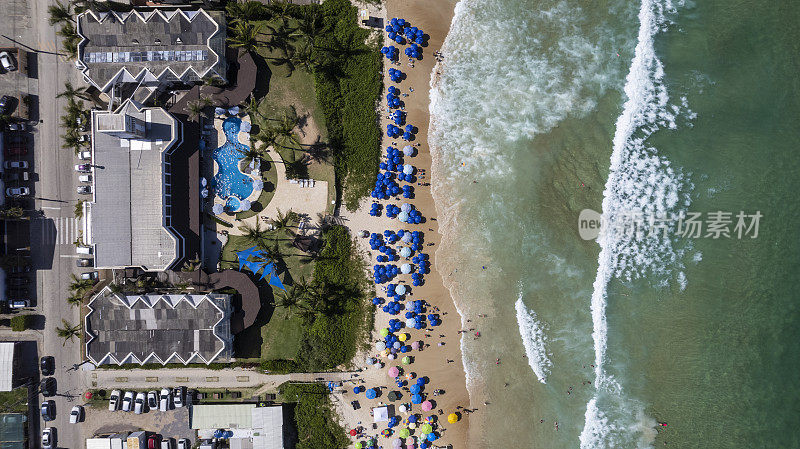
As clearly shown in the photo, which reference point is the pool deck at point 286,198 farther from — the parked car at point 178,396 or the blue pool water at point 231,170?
the parked car at point 178,396

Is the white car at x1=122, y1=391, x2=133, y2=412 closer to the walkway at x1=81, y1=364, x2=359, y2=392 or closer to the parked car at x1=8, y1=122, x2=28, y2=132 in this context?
the walkway at x1=81, y1=364, x2=359, y2=392

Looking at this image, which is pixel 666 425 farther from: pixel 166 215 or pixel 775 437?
pixel 166 215

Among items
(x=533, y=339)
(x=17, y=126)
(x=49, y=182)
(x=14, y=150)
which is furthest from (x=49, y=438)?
(x=533, y=339)

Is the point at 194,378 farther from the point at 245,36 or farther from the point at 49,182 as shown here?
the point at 245,36

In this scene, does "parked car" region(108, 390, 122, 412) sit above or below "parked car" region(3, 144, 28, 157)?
below

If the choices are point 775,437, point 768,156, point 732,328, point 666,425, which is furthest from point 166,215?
point 775,437

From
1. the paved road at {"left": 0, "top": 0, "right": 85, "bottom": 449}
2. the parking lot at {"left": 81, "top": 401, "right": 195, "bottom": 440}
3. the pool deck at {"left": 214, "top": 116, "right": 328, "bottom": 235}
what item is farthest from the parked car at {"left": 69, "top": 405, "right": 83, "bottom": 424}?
the pool deck at {"left": 214, "top": 116, "right": 328, "bottom": 235}
